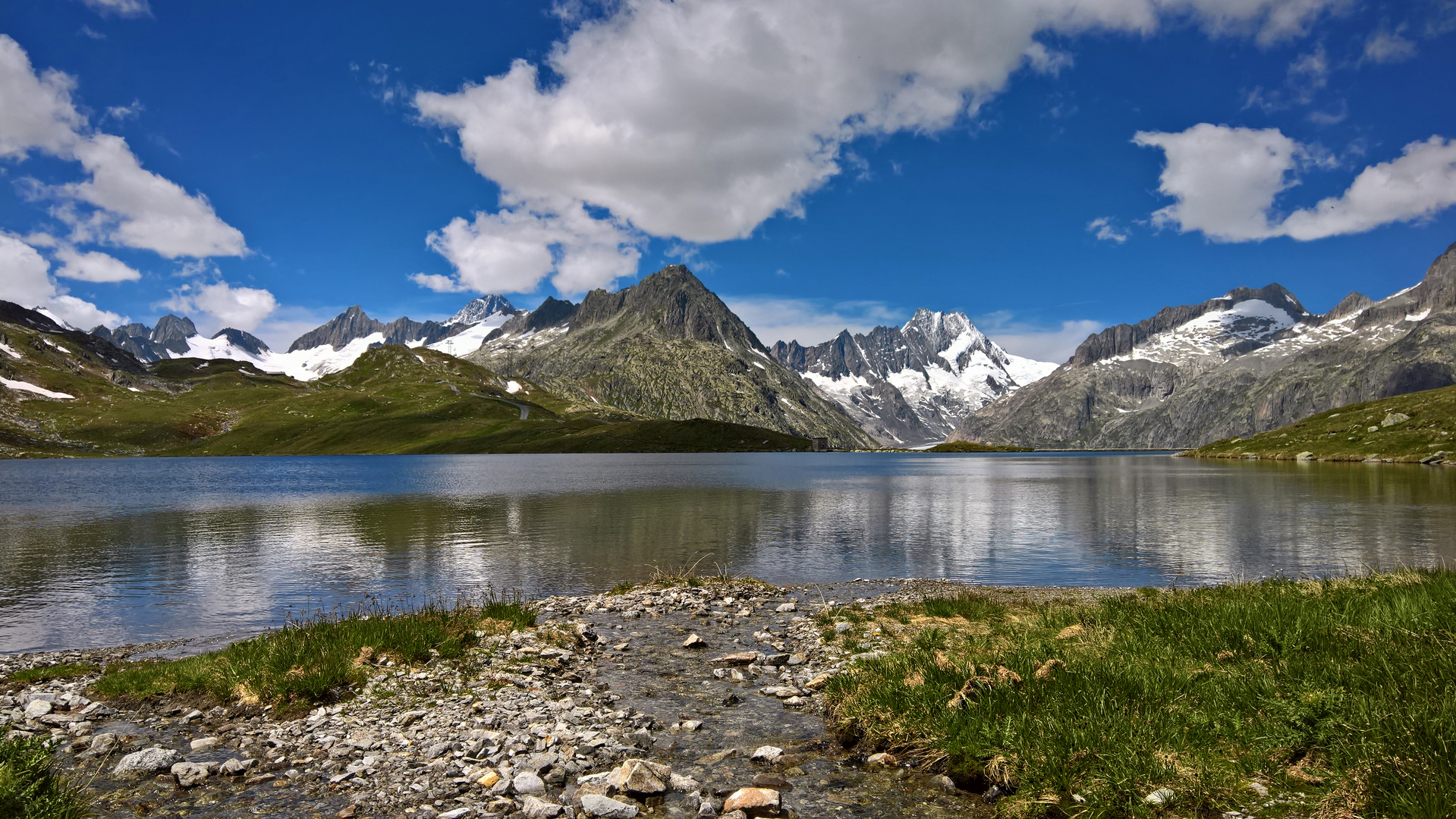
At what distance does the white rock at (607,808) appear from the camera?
34.2ft

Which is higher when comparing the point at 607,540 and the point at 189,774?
the point at 189,774

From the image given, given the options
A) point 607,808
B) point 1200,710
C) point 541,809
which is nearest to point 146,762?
point 541,809

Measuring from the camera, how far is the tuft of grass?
1911cm

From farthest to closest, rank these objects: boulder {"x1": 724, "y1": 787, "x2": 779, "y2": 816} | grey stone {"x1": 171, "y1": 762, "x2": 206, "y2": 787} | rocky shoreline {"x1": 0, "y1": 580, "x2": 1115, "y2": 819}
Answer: grey stone {"x1": 171, "y1": 762, "x2": 206, "y2": 787} < rocky shoreline {"x1": 0, "y1": 580, "x2": 1115, "y2": 819} < boulder {"x1": 724, "y1": 787, "x2": 779, "y2": 816}

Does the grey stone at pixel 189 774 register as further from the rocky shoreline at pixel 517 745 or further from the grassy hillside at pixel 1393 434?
the grassy hillside at pixel 1393 434

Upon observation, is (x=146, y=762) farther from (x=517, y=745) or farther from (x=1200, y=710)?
(x=1200, y=710)

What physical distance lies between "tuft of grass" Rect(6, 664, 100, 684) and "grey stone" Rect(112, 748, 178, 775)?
10.2 metres

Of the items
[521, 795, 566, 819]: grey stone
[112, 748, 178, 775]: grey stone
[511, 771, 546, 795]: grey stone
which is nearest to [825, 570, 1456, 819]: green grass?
[521, 795, 566, 819]: grey stone

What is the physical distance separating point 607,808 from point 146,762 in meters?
9.34

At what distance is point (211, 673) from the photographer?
17.2 meters

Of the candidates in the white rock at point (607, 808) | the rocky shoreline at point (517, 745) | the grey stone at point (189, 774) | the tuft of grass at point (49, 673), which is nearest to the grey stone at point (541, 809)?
the rocky shoreline at point (517, 745)

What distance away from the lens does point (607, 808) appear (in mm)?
10484

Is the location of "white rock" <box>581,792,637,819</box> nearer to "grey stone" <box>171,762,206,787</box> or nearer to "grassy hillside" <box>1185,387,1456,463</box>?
"grey stone" <box>171,762,206,787</box>

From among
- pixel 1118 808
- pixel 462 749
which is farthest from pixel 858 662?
pixel 462 749
